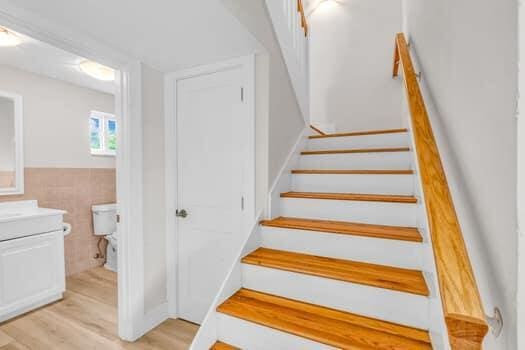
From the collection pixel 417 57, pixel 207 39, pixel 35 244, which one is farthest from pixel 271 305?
pixel 35 244

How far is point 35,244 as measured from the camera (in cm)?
227

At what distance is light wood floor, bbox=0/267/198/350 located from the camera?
1.82m

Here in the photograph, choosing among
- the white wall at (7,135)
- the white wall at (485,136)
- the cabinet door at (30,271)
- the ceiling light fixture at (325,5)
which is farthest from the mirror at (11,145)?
the ceiling light fixture at (325,5)

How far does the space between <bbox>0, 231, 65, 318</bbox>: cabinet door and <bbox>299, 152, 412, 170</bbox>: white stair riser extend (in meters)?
2.47

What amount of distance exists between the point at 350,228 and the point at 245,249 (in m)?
0.64

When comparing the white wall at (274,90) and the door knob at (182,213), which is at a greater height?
the white wall at (274,90)

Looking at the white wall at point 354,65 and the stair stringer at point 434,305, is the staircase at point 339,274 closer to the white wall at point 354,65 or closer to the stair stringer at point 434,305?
the stair stringer at point 434,305

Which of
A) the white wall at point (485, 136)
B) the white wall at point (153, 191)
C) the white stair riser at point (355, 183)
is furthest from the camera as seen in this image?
the white wall at point (153, 191)

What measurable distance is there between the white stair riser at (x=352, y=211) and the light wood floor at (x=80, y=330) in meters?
1.26

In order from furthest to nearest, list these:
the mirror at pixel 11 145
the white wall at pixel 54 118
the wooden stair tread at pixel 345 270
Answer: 1. the white wall at pixel 54 118
2. the mirror at pixel 11 145
3. the wooden stair tread at pixel 345 270

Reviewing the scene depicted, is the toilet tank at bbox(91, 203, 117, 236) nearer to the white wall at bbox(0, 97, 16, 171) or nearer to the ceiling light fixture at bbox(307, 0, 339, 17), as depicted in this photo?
the white wall at bbox(0, 97, 16, 171)

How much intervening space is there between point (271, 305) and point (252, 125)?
114 centimetres

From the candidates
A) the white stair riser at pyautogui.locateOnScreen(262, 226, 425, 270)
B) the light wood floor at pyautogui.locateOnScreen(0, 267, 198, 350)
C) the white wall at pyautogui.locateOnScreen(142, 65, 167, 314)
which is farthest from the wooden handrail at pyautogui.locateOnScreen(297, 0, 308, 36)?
the light wood floor at pyautogui.locateOnScreen(0, 267, 198, 350)

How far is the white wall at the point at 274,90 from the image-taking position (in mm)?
1501
